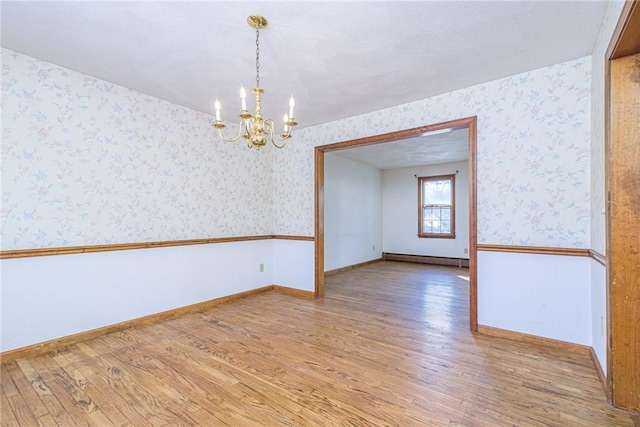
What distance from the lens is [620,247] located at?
169 centimetres

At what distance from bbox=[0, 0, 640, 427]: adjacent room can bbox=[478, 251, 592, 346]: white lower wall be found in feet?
0.06

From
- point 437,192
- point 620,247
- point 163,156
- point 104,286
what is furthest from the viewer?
point 437,192

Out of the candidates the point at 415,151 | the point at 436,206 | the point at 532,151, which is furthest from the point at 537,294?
the point at 436,206

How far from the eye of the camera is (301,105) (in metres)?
3.40

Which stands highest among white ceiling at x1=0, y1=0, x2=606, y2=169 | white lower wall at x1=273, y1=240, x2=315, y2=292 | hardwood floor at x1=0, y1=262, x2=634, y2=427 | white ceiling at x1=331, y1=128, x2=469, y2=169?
white ceiling at x1=0, y1=0, x2=606, y2=169

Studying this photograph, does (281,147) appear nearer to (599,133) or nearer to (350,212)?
(599,133)

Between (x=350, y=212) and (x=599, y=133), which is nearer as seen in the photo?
(x=599, y=133)

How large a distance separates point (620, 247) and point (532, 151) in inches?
48.2

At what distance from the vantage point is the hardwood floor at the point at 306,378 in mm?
1660

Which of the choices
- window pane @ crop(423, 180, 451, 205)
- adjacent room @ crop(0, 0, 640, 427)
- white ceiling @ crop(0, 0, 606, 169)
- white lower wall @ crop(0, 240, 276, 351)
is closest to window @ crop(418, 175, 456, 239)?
window pane @ crop(423, 180, 451, 205)

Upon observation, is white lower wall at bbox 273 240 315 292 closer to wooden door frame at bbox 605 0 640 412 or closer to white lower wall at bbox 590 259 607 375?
white lower wall at bbox 590 259 607 375

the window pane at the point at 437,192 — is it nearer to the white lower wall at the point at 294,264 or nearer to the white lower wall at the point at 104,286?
the white lower wall at the point at 294,264

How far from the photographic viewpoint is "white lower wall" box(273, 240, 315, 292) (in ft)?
13.8

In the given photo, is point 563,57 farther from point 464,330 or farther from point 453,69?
point 464,330
